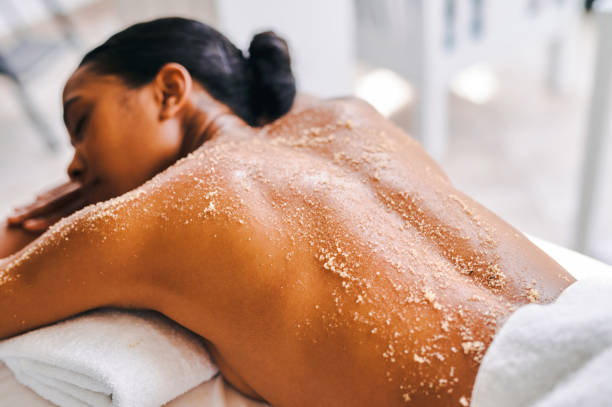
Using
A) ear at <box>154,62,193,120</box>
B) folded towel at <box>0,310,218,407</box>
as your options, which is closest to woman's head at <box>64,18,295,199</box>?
ear at <box>154,62,193,120</box>

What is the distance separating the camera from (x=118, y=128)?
86 cm

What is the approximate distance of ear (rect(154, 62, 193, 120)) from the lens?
874 mm

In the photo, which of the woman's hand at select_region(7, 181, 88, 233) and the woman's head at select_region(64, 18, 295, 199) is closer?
the woman's head at select_region(64, 18, 295, 199)

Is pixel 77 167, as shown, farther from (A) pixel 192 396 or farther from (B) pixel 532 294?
(B) pixel 532 294

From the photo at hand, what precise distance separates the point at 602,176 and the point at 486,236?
88 centimetres

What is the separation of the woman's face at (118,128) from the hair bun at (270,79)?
153mm

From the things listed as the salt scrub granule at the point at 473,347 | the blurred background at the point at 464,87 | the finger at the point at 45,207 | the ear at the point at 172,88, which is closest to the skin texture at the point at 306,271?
the salt scrub granule at the point at 473,347

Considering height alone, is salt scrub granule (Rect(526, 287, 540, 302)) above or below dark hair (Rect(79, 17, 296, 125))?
below

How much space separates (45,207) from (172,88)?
365 mm

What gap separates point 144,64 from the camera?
0.88 meters

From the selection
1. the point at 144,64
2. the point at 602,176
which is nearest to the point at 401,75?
the point at 602,176

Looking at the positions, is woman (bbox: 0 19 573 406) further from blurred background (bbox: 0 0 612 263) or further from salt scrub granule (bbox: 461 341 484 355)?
blurred background (bbox: 0 0 612 263)

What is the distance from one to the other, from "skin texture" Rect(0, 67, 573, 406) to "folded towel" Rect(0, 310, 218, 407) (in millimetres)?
27

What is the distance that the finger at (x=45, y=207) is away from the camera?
39.7 inches
